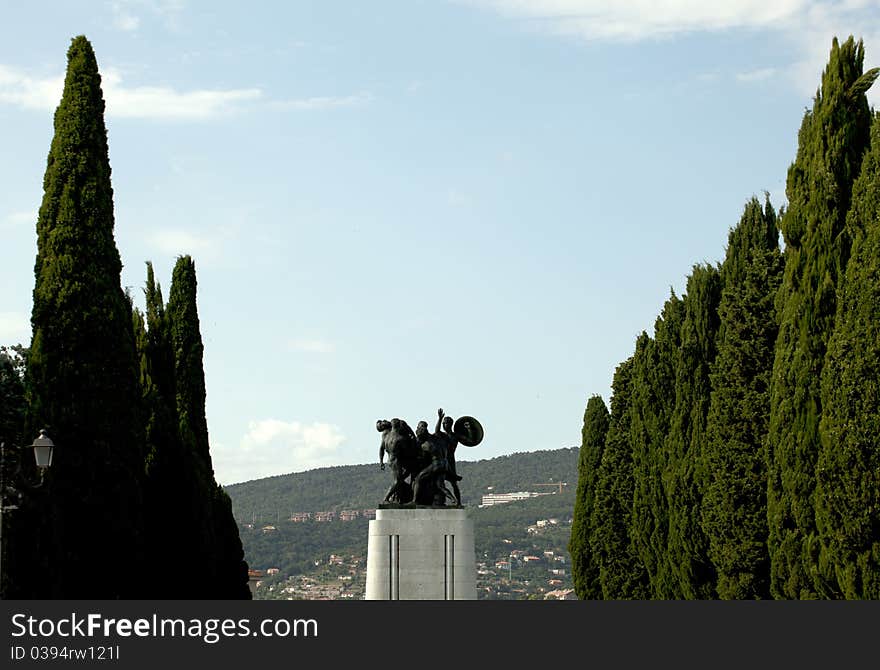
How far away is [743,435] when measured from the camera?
1033 inches

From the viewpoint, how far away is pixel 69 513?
78.2 feet

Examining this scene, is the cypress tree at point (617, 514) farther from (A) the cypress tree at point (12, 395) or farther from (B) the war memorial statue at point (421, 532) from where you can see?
(A) the cypress tree at point (12, 395)

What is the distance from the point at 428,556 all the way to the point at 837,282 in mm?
12959

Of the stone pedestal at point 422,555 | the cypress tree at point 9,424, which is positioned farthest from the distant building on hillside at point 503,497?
the cypress tree at point 9,424

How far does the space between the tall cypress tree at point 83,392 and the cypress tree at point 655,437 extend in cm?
1282

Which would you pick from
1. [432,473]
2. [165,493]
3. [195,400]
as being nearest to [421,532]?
[432,473]

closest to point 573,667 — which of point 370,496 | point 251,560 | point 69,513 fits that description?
point 69,513

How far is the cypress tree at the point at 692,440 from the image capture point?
95.0 ft

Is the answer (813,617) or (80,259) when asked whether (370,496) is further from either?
(813,617)

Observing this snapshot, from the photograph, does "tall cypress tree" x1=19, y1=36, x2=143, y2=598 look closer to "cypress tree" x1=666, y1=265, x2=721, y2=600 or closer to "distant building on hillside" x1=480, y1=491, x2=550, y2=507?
"cypress tree" x1=666, y1=265, x2=721, y2=600

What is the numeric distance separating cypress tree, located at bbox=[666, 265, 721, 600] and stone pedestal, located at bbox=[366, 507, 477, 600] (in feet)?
16.1

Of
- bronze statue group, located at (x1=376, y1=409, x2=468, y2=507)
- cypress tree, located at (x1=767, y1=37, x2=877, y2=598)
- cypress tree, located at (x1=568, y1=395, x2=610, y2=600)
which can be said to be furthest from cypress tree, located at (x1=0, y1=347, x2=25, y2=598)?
cypress tree, located at (x1=568, y1=395, x2=610, y2=600)

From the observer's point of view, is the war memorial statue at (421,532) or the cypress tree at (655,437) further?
the cypress tree at (655,437)

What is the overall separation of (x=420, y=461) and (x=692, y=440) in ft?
21.2
